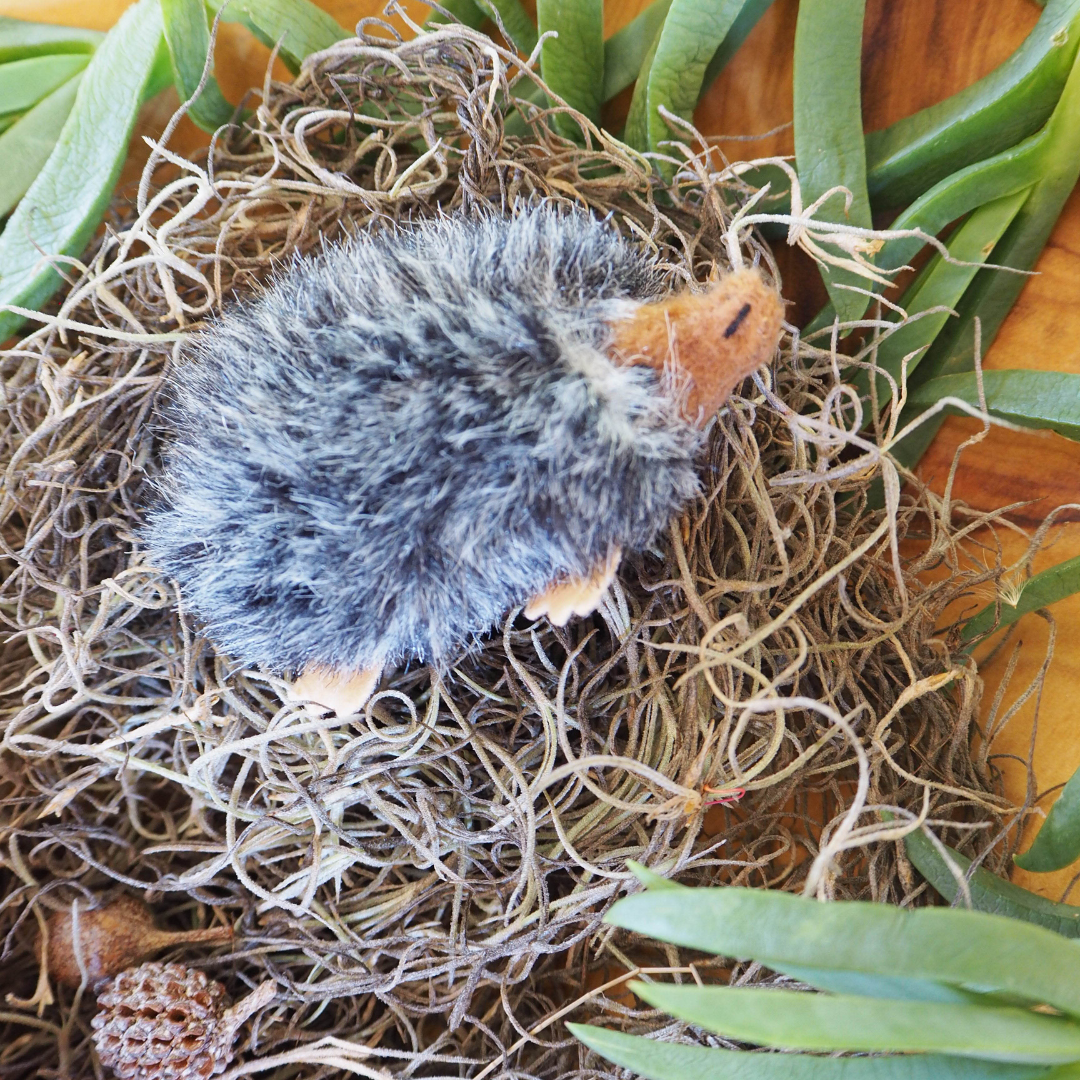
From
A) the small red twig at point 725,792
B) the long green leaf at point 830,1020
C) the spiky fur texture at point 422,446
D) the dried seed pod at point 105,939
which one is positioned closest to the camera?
the long green leaf at point 830,1020

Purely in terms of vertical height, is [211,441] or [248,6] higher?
[248,6]

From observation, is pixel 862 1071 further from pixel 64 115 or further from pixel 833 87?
pixel 64 115

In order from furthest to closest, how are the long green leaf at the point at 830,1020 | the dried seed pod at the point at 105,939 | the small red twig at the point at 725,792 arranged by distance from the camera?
the dried seed pod at the point at 105,939
the small red twig at the point at 725,792
the long green leaf at the point at 830,1020

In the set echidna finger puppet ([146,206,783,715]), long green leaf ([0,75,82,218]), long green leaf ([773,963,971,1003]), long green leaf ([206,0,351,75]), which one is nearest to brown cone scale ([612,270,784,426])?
echidna finger puppet ([146,206,783,715])

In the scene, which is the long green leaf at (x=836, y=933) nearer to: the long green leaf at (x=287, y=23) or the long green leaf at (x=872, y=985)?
the long green leaf at (x=872, y=985)

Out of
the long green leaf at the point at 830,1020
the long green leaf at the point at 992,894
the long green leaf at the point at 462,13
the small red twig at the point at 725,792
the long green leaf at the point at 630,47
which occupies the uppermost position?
the long green leaf at the point at 462,13

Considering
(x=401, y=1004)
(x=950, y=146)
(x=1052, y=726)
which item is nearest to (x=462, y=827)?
(x=401, y=1004)

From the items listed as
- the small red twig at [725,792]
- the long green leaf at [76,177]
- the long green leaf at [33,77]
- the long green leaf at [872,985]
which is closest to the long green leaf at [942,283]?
the small red twig at [725,792]
